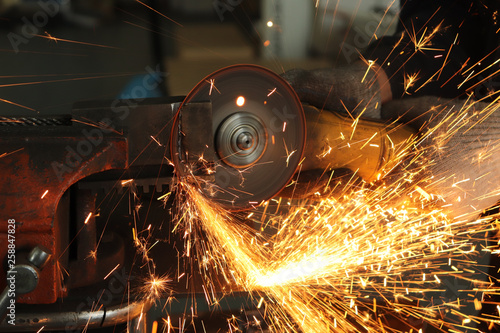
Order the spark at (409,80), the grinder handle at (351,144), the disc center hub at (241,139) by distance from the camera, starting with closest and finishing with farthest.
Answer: the disc center hub at (241,139)
the grinder handle at (351,144)
the spark at (409,80)

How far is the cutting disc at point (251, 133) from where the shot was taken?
4.18 feet

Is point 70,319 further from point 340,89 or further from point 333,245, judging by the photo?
point 340,89

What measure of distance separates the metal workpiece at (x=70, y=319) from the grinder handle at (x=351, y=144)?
721 mm

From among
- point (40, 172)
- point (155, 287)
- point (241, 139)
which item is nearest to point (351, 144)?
point (241, 139)

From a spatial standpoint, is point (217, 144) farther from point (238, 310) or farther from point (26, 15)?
point (26, 15)

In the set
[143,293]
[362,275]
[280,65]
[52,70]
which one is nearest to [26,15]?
[52,70]

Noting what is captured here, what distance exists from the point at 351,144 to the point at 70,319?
101 cm

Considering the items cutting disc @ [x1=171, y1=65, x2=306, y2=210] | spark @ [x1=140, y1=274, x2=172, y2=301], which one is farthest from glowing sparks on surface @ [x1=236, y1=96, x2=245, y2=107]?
spark @ [x1=140, y1=274, x2=172, y2=301]

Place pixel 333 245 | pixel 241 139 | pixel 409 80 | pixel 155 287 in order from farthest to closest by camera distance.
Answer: pixel 409 80 < pixel 333 245 < pixel 155 287 < pixel 241 139

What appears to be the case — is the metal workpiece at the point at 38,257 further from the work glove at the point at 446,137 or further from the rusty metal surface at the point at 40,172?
the work glove at the point at 446,137

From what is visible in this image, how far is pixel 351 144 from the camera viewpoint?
150 centimetres

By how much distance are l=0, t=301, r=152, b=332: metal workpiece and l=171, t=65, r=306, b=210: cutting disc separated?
41 centimetres

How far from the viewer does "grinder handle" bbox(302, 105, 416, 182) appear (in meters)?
1.45

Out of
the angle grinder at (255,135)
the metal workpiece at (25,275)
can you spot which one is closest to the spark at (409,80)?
the angle grinder at (255,135)
